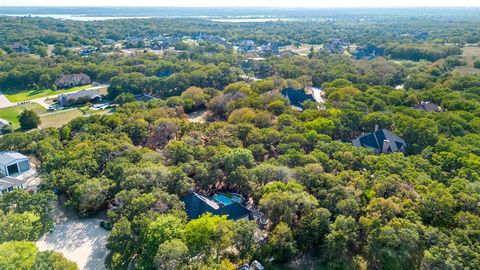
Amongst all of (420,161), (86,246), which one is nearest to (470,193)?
(420,161)

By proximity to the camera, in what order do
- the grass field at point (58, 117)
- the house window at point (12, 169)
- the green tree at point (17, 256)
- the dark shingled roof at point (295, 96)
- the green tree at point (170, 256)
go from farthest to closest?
the dark shingled roof at point (295, 96) < the grass field at point (58, 117) < the house window at point (12, 169) < the green tree at point (170, 256) < the green tree at point (17, 256)

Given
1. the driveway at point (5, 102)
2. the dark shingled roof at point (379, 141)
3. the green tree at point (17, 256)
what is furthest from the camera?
the driveway at point (5, 102)

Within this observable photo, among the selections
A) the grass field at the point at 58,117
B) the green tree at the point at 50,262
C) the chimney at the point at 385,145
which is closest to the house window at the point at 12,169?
the grass field at the point at 58,117

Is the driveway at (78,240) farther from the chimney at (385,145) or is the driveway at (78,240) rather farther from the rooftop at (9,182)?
the chimney at (385,145)

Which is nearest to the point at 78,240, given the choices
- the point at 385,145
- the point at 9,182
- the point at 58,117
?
the point at 9,182

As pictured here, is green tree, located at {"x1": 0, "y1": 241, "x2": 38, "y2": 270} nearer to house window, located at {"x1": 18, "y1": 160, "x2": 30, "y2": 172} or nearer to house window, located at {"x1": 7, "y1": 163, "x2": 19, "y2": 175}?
house window, located at {"x1": 7, "y1": 163, "x2": 19, "y2": 175}

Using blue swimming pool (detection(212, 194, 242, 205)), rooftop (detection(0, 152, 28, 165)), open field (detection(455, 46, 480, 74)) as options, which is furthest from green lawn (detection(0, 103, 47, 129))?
open field (detection(455, 46, 480, 74))
